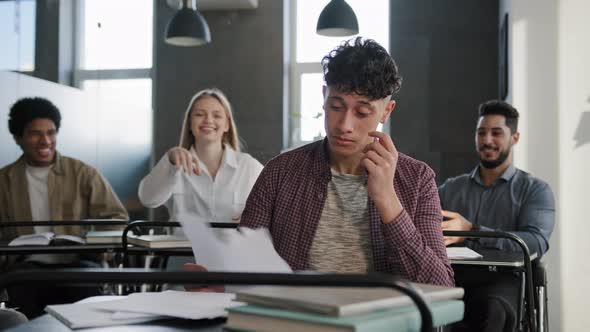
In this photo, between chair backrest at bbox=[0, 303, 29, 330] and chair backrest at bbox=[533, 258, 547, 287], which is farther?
chair backrest at bbox=[533, 258, 547, 287]

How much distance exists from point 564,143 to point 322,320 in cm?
344

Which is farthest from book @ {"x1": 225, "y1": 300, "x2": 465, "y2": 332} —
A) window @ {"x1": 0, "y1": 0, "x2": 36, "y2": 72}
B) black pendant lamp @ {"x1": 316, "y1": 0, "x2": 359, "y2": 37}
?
black pendant lamp @ {"x1": 316, "y1": 0, "x2": 359, "y2": 37}

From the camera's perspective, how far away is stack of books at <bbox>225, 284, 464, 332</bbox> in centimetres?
84

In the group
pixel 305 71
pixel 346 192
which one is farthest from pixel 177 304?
pixel 305 71

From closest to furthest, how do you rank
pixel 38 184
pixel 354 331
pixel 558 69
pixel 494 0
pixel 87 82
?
pixel 354 331 < pixel 38 184 < pixel 558 69 < pixel 494 0 < pixel 87 82

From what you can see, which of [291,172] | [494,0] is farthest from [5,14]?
[494,0]

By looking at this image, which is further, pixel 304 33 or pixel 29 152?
pixel 304 33

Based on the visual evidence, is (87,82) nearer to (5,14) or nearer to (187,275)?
(5,14)

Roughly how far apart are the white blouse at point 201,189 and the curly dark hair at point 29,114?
32.3 inches

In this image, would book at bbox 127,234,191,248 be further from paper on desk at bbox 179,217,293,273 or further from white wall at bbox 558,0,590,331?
white wall at bbox 558,0,590,331

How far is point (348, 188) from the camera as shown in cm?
177

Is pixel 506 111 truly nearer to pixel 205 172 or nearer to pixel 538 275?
pixel 538 275

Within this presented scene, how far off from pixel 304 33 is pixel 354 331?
20.1 feet

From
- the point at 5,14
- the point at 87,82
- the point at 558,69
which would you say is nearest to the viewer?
the point at 558,69
